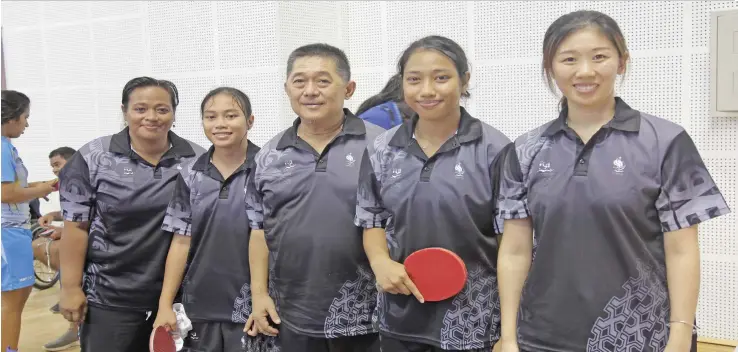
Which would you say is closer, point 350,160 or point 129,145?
point 350,160

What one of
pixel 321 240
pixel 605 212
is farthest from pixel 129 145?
pixel 605 212

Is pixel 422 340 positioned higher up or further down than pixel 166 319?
higher up

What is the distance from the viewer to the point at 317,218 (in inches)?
118

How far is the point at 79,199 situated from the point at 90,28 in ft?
15.0

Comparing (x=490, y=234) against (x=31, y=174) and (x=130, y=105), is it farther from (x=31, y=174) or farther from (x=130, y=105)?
(x=31, y=174)

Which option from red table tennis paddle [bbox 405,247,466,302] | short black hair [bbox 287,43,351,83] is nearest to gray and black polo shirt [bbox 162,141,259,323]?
short black hair [bbox 287,43,351,83]

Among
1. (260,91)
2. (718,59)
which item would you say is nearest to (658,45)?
(718,59)

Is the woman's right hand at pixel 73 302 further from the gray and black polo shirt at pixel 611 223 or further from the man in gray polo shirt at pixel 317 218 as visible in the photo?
the gray and black polo shirt at pixel 611 223

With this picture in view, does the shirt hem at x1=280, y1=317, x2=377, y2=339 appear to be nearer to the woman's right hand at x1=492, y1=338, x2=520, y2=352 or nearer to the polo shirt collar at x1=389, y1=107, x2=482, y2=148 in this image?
the woman's right hand at x1=492, y1=338, x2=520, y2=352

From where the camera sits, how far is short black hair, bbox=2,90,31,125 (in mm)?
5391

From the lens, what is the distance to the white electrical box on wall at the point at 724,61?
16.1ft

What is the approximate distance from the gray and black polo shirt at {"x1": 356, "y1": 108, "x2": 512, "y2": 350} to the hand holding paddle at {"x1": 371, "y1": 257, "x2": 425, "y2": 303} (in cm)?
6

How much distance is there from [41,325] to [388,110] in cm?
501

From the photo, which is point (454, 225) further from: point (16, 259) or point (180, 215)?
point (16, 259)
